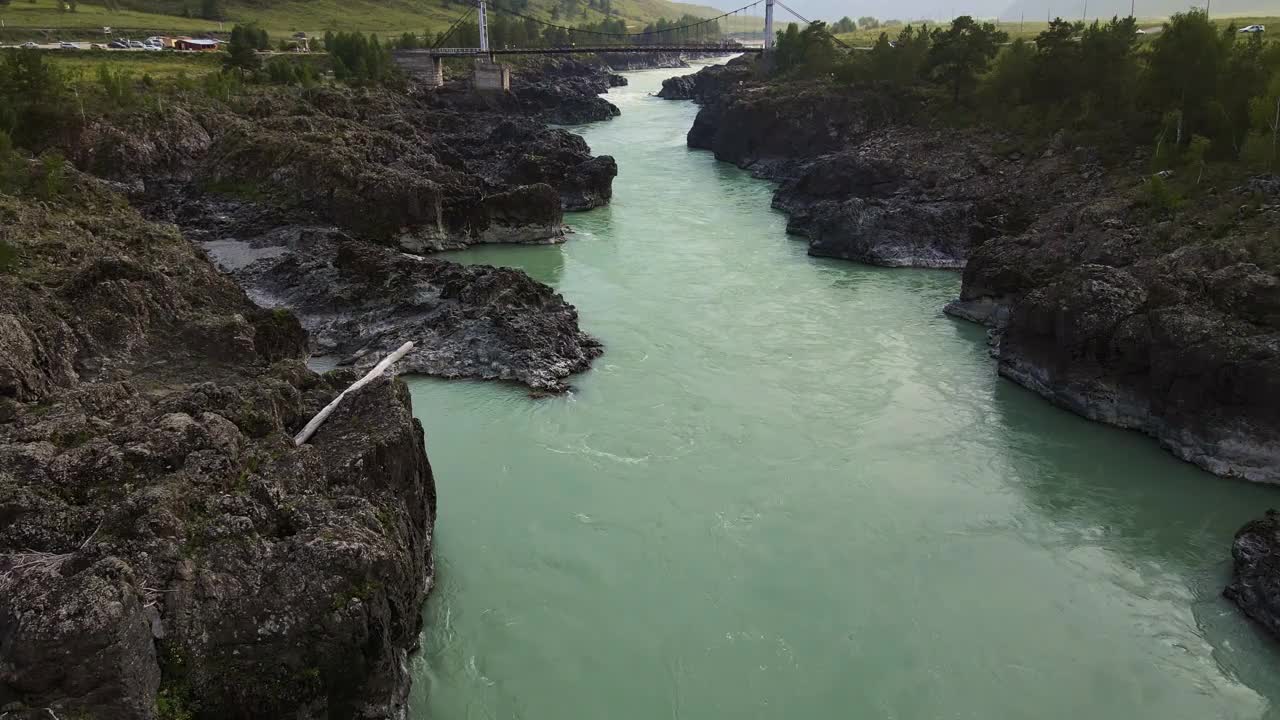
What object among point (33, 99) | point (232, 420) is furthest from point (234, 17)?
point (232, 420)

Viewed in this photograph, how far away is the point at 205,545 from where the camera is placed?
9.48 m

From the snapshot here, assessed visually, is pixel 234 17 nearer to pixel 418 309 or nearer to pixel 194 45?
pixel 194 45

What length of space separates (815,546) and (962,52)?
136 ft

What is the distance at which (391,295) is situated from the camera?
78.7 feet

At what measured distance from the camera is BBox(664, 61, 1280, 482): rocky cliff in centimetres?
1694

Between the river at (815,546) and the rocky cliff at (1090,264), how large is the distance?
36.1 inches

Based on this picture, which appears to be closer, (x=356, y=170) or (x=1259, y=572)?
(x=1259, y=572)

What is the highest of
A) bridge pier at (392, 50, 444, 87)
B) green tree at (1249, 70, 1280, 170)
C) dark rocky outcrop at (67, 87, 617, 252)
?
bridge pier at (392, 50, 444, 87)

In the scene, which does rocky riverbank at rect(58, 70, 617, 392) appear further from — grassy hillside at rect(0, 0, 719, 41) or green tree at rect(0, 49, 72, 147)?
grassy hillside at rect(0, 0, 719, 41)

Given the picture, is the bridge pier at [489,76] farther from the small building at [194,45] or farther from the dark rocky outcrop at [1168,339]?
the dark rocky outcrop at [1168,339]

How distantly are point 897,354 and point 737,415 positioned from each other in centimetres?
616

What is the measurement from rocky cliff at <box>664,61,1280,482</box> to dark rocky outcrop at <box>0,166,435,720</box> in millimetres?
14370

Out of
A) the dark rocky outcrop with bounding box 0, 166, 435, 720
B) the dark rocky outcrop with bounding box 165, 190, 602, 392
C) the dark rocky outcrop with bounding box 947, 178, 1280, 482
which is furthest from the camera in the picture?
the dark rocky outcrop with bounding box 165, 190, 602, 392

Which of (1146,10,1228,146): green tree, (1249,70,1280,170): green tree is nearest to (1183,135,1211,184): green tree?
(1249,70,1280,170): green tree
